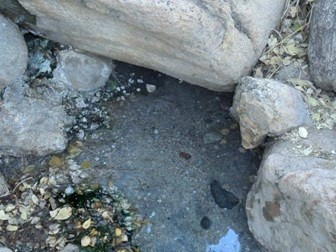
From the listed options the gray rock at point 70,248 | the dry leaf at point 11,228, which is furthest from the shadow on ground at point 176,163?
the dry leaf at point 11,228

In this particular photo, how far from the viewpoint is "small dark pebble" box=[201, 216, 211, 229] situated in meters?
2.35

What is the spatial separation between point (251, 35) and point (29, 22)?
2.84 feet

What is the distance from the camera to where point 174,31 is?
2.05 meters

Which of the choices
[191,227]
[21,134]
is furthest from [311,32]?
[21,134]

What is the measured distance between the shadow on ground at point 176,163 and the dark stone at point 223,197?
1 cm

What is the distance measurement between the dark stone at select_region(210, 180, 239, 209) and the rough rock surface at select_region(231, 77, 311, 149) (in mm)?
309

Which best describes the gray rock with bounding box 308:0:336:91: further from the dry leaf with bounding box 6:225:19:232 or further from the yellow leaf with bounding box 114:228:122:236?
the dry leaf with bounding box 6:225:19:232

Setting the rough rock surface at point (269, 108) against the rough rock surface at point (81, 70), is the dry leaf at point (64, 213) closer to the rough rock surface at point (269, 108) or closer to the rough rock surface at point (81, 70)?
the rough rock surface at point (81, 70)

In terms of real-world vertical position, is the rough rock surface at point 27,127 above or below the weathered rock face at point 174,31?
below

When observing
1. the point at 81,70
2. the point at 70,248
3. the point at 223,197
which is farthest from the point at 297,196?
the point at 81,70

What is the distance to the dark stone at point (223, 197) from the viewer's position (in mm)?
2389

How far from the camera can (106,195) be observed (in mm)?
2369

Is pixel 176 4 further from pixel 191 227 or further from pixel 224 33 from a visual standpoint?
pixel 191 227

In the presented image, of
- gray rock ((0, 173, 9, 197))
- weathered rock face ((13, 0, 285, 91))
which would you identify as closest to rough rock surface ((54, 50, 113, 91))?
weathered rock face ((13, 0, 285, 91))
